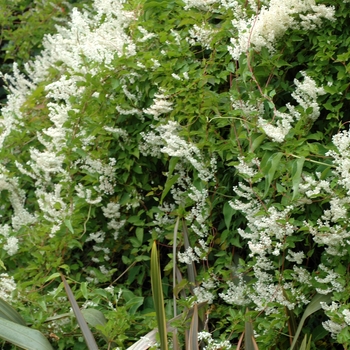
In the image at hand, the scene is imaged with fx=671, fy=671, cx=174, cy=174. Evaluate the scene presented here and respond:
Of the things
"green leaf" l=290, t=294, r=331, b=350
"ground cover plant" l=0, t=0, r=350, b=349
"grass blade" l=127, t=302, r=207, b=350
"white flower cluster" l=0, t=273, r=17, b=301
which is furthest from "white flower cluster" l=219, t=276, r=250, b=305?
"white flower cluster" l=0, t=273, r=17, b=301

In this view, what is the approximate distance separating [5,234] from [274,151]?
151 centimetres

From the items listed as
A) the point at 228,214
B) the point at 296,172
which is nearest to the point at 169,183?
the point at 228,214

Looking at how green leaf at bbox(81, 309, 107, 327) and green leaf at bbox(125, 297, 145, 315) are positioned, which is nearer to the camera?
green leaf at bbox(81, 309, 107, 327)

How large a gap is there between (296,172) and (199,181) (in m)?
0.64

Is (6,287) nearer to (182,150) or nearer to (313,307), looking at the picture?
(182,150)

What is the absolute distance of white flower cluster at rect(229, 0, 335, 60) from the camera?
8.16 feet

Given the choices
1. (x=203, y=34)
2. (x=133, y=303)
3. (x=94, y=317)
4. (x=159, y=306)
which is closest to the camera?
(x=159, y=306)

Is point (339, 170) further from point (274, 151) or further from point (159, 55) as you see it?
point (159, 55)

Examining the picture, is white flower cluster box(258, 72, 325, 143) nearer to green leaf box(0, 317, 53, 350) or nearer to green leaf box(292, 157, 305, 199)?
green leaf box(292, 157, 305, 199)

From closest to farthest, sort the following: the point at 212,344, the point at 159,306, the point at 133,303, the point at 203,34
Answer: the point at 159,306 → the point at 212,344 → the point at 133,303 → the point at 203,34

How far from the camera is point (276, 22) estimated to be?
250 cm

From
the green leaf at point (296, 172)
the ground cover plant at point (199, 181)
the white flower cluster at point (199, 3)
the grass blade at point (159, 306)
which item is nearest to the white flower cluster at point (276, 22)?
the ground cover plant at point (199, 181)

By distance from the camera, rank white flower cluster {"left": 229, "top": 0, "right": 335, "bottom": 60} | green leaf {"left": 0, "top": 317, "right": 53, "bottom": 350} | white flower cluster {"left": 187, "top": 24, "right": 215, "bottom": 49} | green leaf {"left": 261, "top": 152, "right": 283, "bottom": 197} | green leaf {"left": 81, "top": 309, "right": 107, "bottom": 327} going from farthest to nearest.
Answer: white flower cluster {"left": 187, "top": 24, "right": 215, "bottom": 49} < green leaf {"left": 81, "top": 309, "right": 107, "bottom": 327} < white flower cluster {"left": 229, "top": 0, "right": 335, "bottom": 60} < green leaf {"left": 0, "top": 317, "right": 53, "bottom": 350} < green leaf {"left": 261, "top": 152, "right": 283, "bottom": 197}

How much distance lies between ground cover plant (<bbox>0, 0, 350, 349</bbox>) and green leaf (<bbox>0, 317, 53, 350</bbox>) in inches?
8.6
